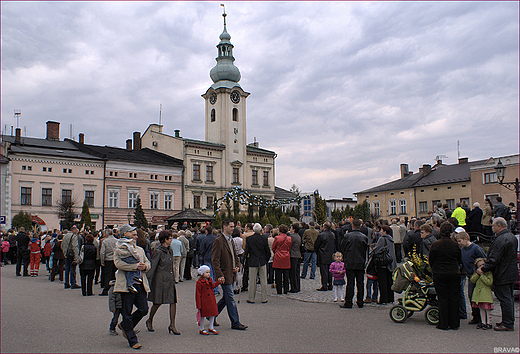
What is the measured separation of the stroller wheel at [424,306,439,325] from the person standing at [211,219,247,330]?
3.52 m

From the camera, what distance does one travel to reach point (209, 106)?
186ft

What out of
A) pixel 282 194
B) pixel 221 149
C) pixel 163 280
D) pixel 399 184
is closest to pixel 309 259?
pixel 163 280

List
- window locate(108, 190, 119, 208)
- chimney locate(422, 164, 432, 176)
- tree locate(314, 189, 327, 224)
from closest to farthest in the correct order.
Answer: tree locate(314, 189, 327, 224), window locate(108, 190, 119, 208), chimney locate(422, 164, 432, 176)

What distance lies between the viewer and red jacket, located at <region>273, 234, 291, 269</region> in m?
13.1

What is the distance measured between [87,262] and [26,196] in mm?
33095

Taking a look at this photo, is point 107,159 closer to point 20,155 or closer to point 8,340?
point 20,155

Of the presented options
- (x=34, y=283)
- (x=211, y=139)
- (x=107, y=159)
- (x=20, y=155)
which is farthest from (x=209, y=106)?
(x=34, y=283)

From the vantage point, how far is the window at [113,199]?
46341mm

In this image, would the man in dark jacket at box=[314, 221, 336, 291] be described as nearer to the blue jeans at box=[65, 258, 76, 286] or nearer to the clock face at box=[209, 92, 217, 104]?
the blue jeans at box=[65, 258, 76, 286]

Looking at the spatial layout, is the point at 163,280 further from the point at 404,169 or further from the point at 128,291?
the point at 404,169

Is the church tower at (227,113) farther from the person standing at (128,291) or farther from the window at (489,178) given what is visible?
the person standing at (128,291)

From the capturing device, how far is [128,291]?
24.7ft

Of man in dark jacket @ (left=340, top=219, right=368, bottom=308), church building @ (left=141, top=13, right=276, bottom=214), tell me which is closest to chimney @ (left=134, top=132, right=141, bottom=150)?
church building @ (left=141, top=13, right=276, bottom=214)

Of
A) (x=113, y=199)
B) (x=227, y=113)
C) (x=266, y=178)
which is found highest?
(x=227, y=113)
